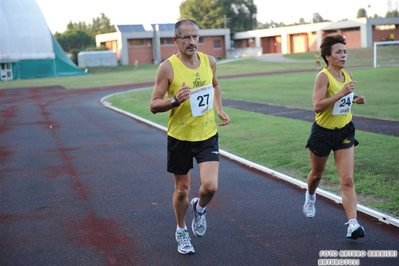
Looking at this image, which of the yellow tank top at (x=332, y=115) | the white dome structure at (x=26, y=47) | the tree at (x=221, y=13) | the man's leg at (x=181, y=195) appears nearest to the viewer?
the man's leg at (x=181, y=195)

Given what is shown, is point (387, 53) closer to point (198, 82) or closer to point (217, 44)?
point (217, 44)

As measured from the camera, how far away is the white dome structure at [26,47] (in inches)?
2896

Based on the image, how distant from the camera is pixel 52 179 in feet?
34.6

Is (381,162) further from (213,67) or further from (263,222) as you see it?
(213,67)

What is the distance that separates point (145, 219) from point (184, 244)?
1.51 metres

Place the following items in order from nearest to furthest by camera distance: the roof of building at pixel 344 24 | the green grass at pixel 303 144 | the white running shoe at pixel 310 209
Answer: the white running shoe at pixel 310 209
the green grass at pixel 303 144
the roof of building at pixel 344 24

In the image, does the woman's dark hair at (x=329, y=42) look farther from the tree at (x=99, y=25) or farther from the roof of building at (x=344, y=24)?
the tree at (x=99, y=25)

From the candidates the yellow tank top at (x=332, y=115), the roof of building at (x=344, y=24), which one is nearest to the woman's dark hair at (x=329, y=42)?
the yellow tank top at (x=332, y=115)

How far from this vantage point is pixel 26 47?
75812 millimetres

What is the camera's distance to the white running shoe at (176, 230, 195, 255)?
5984 mm

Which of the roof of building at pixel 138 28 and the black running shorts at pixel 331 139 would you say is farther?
the roof of building at pixel 138 28

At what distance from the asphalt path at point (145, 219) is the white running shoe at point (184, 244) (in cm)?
7

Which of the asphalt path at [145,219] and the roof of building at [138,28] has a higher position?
the roof of building at [138,28]

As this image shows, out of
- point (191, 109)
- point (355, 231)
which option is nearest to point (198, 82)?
point (191, 109)
